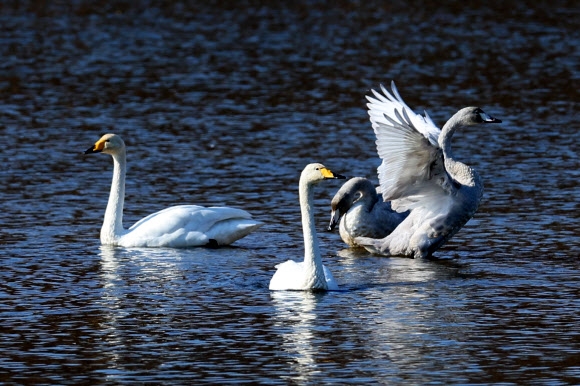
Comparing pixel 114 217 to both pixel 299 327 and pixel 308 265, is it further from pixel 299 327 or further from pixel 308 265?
pixel 299 327

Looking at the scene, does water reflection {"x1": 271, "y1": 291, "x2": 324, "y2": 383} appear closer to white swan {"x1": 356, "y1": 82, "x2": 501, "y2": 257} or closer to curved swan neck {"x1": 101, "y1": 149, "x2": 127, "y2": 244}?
white swan {"x1": 356, "y1": 82, "x2": 501, "y2": 257}

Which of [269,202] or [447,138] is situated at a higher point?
[447,138]

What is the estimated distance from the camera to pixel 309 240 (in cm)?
1272

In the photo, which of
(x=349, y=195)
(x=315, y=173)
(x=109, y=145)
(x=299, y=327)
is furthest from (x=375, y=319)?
(x=109, y=145)

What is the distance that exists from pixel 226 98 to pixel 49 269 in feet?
43.4

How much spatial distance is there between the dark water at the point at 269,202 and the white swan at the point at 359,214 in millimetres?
410

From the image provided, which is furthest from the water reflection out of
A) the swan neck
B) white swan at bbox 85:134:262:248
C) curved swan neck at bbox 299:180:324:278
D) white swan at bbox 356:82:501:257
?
the swan neck

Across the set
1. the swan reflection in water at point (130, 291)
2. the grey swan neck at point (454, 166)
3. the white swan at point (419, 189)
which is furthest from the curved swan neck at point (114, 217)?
the grey swan neck at point (454, 166)

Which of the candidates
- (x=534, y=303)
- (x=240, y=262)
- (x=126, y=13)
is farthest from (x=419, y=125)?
(x=126, y=13)

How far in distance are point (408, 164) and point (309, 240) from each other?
247 centimetres

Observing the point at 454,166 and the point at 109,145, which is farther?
the point at 109,145

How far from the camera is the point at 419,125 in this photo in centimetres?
1644

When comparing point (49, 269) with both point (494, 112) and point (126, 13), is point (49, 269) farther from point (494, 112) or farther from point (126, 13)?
point (126, 13)

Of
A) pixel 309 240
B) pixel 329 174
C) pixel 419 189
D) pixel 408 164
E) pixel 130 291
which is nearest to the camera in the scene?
pixel 329 174
